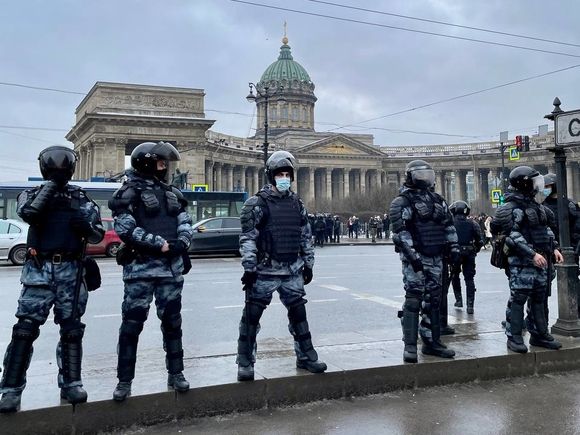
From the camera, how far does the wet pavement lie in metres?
4.01

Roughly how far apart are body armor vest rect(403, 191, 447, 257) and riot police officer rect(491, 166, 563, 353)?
0.70m

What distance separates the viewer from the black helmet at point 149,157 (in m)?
4.42

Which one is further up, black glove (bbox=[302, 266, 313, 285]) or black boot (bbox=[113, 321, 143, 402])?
black glove (bbox=[302, 266, 313, 285])

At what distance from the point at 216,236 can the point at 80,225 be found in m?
17.7

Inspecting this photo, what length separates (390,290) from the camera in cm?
1199

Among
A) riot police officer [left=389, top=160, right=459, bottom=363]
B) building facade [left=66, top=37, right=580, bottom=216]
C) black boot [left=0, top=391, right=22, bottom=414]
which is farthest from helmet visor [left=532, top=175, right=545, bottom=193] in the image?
building facade [left=66, top=37, right=580, bottom=216]

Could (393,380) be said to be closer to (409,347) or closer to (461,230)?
(409,347)

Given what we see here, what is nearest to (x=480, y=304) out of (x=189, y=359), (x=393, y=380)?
(x=393, y=380)

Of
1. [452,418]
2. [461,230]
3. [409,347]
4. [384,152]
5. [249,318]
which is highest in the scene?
[384,152]

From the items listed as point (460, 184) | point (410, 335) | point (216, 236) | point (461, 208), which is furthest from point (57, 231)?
point (460, 184)

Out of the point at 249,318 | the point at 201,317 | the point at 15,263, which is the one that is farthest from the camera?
the point at 15,263

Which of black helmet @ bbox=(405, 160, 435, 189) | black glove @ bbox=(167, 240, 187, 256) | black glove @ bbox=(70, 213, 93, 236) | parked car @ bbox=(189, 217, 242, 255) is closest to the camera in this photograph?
black glove @ bbox=(70, 213, 93, 236)

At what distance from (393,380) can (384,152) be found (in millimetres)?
93021

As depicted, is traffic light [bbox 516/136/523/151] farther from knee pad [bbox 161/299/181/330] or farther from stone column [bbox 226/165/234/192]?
stone column [bbox 226/165/234/192]
